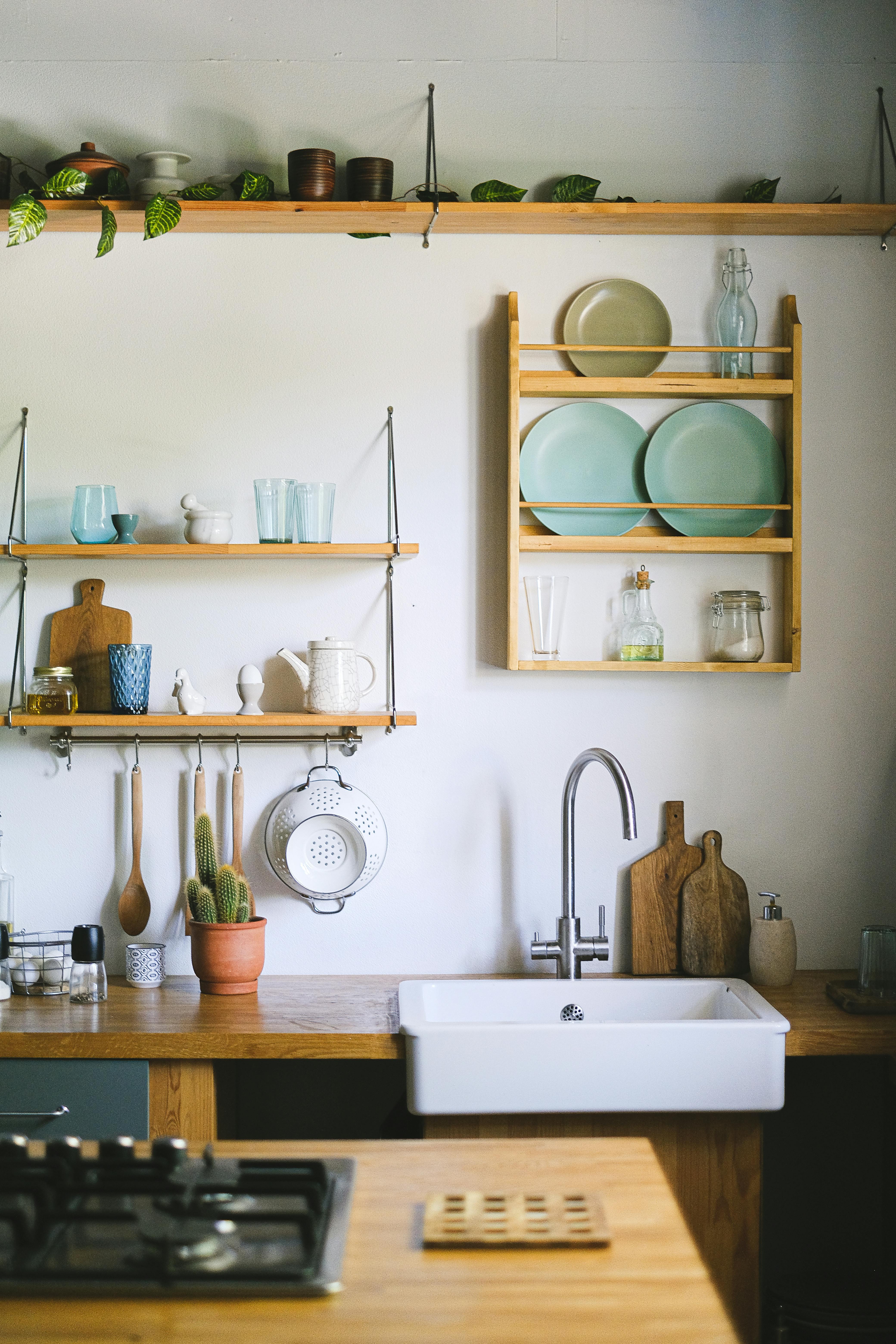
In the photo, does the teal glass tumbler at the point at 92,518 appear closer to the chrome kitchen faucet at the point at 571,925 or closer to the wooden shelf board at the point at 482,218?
the wooden shelf board at the point at 482,218

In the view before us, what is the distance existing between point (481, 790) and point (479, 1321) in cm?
161

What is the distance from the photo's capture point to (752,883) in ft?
8.53

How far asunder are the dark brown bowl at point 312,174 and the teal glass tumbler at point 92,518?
29.4 inches

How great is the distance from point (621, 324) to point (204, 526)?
1.02 meters

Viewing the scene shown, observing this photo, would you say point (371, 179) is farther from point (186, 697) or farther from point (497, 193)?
point (186, 697)

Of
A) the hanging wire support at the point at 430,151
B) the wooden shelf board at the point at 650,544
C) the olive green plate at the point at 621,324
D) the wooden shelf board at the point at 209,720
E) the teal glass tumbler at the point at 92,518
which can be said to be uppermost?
the hanging wire support at the point at 430,151

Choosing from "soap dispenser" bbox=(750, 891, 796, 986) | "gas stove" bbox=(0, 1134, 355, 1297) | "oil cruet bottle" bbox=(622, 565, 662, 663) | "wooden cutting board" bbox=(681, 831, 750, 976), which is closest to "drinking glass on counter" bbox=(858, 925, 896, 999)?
"soap dispenser" bbox=(750, 891, 796, 986)

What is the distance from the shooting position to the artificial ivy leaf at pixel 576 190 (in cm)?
252

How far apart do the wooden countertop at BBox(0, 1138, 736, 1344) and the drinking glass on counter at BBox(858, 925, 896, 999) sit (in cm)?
120

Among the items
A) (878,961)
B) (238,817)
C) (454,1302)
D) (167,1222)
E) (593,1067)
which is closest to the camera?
(454,1302)

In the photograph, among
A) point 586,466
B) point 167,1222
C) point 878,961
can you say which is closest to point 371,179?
point 586,466

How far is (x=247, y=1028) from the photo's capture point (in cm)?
211

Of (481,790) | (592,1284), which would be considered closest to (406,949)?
(481,790)

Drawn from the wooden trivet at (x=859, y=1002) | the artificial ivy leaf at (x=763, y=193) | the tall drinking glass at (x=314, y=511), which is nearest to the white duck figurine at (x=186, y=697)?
the tall drinking glass at (x=314, y=511)
